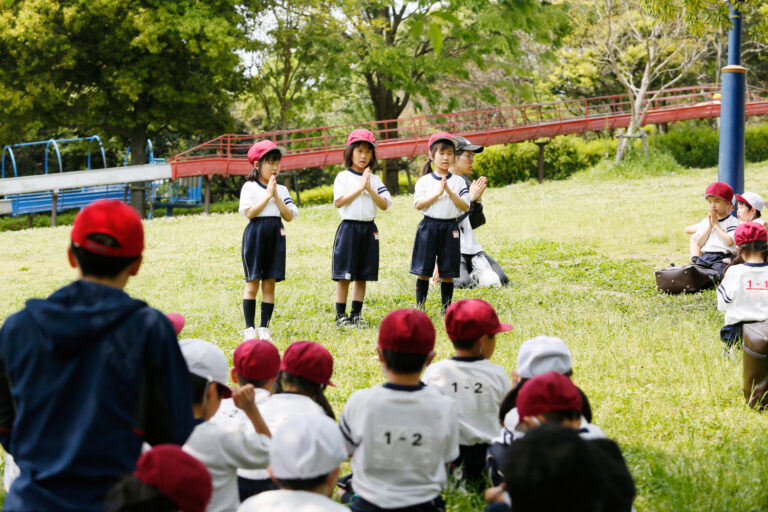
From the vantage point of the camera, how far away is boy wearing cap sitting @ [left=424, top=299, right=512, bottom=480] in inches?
153

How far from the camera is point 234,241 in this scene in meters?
16.1

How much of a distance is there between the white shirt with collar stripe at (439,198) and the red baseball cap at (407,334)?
4.54m

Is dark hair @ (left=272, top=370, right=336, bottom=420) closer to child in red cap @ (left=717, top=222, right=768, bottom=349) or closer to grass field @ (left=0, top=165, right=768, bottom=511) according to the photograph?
grass field @ (left=0, top=165, right=768, bottom=511)

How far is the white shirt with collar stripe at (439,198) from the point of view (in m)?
7.89

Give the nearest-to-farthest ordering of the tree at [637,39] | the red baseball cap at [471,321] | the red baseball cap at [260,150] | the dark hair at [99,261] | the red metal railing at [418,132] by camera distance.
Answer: the dark hair at [99,261] < the red baseball cap at [471,321] < the red baseball cap at [260,150] < the red metal railing at [418,132] < the tree at [637,39]

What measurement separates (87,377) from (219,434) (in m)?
0.90

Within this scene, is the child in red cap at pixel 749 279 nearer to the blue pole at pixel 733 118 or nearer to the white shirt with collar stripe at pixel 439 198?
the white shirt with collar stripe at pixel 439 198

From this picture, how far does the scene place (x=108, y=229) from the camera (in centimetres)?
245

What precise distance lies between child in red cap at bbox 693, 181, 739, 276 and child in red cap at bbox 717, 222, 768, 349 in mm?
2357

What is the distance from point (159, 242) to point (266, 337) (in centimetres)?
985

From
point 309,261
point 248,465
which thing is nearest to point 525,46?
point 309,261

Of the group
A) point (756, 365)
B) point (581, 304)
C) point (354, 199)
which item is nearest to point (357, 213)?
point (354, 199)

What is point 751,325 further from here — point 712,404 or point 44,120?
point 44,120

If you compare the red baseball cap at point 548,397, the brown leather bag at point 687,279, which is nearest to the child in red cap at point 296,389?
the red baseball cap at point 548,397
